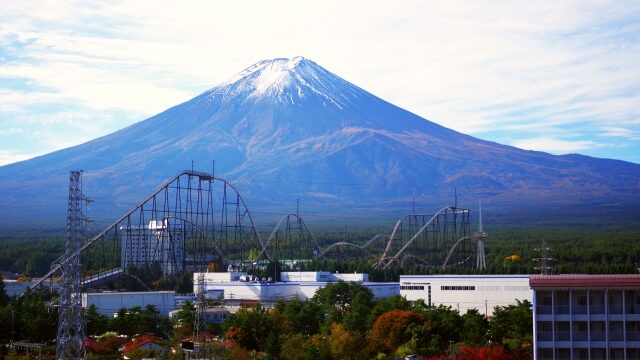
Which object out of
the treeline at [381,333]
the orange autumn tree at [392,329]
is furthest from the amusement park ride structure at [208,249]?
the orange autumn tree at [392,329]

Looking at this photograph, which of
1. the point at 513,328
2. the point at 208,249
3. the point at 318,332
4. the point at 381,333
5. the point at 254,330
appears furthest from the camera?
the point at 208,249

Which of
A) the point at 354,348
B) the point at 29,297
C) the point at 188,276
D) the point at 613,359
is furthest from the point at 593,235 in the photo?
the point at 613,359

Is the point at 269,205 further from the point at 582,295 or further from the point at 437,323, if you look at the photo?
the point at 582,295

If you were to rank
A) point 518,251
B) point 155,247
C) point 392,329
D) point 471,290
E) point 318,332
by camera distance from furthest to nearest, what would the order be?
point 518,251
point 155,247
point 471,290
point 318,332
point 392,329

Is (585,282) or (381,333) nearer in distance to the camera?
(585,282)

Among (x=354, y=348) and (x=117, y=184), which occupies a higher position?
(x=117, y=184)

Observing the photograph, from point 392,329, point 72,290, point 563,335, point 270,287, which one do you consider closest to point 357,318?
point 392,329

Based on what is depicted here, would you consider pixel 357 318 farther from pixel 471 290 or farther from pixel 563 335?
pixel 563 335

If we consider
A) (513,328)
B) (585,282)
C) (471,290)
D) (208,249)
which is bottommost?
(513,328)
